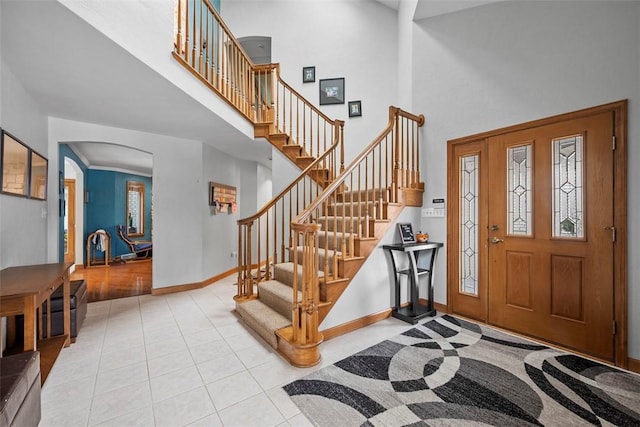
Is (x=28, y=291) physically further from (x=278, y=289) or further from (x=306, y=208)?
(x=306, y=208)

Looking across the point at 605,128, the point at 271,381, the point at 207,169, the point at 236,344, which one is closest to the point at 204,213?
the point at 207,169

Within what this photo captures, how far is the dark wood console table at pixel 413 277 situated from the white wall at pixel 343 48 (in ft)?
8.06

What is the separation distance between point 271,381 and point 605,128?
3425 millimetres

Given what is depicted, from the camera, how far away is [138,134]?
13.7 feet

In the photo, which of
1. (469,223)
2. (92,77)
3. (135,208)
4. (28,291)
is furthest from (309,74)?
(135,208)

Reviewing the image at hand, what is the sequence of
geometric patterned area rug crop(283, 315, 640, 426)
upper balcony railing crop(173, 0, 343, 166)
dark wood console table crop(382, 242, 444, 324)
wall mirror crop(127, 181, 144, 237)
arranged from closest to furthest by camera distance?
geometric patterned area rug crop(283, 315, 640, 426), dark wood console table crop(382, 242, 444, 324), upper balcony railing crop(173, 0, 343, 166), wall mirror crop(127, 181, 144, 237)

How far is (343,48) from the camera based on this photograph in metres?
5.12

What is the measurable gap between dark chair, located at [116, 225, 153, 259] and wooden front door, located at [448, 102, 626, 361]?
7535mm

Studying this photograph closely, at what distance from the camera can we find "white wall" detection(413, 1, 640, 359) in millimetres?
2180

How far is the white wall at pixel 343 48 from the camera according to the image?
15.9ft

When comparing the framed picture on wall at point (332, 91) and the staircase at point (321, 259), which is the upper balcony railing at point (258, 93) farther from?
the staircase at point (321, 259)

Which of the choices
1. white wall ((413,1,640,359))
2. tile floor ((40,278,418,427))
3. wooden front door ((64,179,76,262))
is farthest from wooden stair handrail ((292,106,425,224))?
Result: wooden front door ((64,179,76,262))

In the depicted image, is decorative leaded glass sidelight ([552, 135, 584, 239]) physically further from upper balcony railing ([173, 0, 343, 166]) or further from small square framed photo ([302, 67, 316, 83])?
small square framed photo ([302, 67, 316, 83])

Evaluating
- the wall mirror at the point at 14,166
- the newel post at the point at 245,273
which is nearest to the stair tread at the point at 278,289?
the newel post at the point at 245,273
